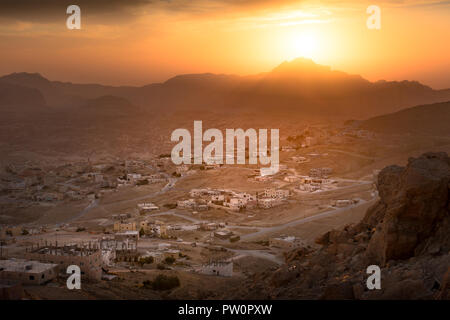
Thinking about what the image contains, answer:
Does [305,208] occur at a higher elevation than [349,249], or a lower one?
lower

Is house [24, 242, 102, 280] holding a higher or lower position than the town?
higher

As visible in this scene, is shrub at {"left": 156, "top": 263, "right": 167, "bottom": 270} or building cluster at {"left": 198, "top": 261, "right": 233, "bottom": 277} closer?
building cluster at {"left": 198, "top": 261, "right": 233, "bottom": 277}

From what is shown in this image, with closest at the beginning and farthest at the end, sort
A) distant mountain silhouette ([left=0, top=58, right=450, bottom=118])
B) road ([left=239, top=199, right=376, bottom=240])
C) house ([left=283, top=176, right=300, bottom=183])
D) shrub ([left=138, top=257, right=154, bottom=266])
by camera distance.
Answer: shrub ([left=138, top=257, right=154, bottom=266]) → road ([left=239, top=199, right=376, bottom=240]) → house ([left=283, top=176, right=300, bottom=183]) → distant mountain silhouette ([left=0, top=58, right=450, bottom=118])

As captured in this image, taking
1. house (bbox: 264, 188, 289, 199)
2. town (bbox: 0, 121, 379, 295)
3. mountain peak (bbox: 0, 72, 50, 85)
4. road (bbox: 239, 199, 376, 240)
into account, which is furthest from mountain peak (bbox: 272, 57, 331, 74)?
road (bbox: 239, 199, 376, 240)

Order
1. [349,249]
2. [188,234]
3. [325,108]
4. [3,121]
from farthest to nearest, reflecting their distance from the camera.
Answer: [325,108] → [3,121] → [188,234] → [349,249]

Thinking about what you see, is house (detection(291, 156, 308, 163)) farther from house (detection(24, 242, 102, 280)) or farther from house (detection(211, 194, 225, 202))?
house (detection(24, 242, 102, 280))

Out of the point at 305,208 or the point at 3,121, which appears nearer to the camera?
the point at 305,208
